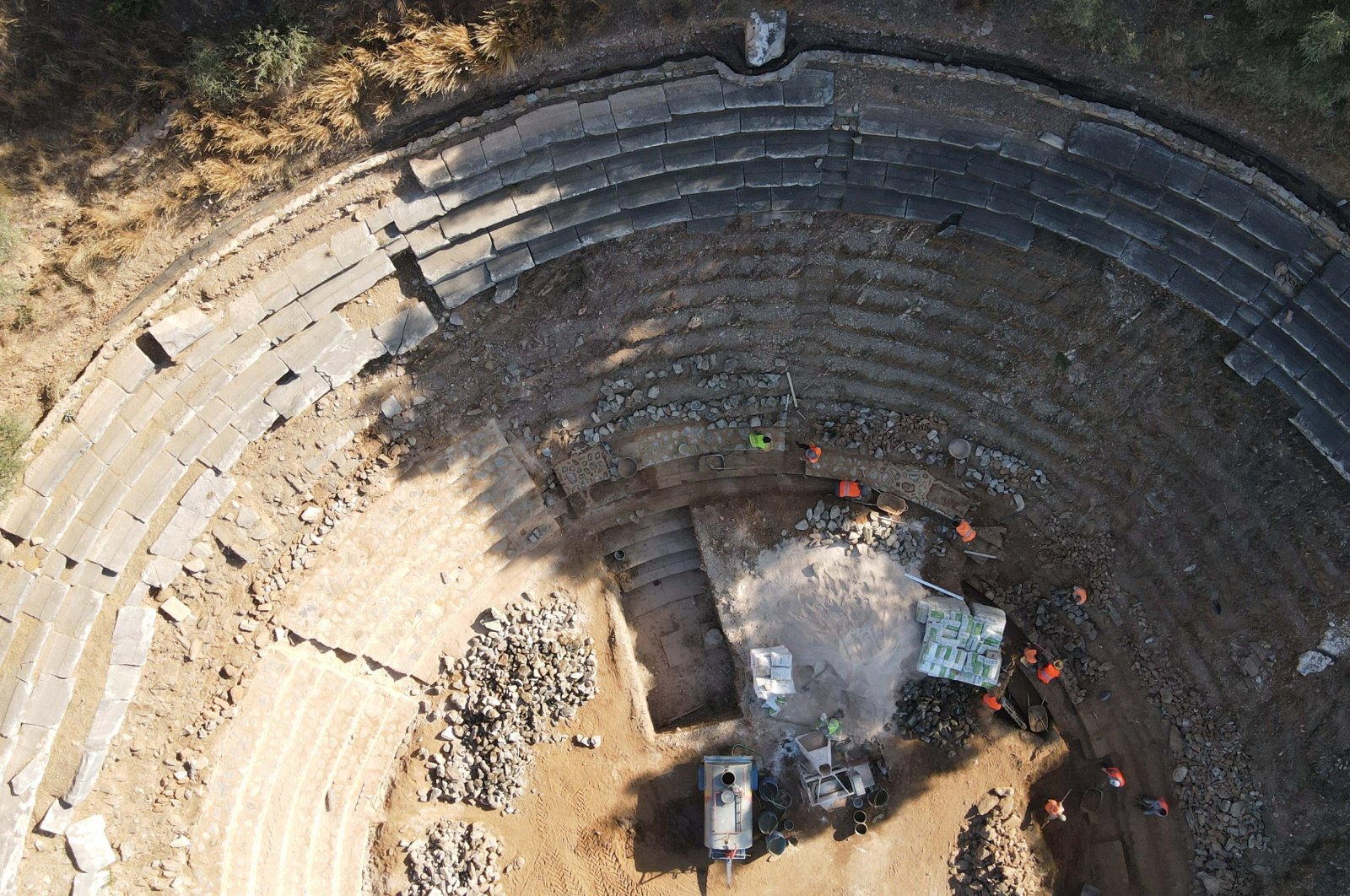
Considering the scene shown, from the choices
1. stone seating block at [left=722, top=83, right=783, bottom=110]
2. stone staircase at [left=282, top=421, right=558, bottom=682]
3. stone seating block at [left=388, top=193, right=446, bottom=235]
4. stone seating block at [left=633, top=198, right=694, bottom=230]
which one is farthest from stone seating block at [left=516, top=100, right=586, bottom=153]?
stone staircase at [left=282, top=421, right=558, bottom=682]

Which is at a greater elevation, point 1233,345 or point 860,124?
point 860,124

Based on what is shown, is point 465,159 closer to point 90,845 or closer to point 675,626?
point 675,626

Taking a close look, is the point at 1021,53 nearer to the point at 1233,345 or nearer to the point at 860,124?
the point at 860,124

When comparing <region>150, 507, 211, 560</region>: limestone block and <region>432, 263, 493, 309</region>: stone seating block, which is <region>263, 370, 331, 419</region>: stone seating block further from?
<region>432, 263, 493, 309</region>: stone seating block

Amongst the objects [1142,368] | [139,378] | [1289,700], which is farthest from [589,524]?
[1289,700]

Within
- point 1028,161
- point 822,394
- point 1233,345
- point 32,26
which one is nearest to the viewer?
point 32,26

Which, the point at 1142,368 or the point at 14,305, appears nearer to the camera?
the point at 14,305
